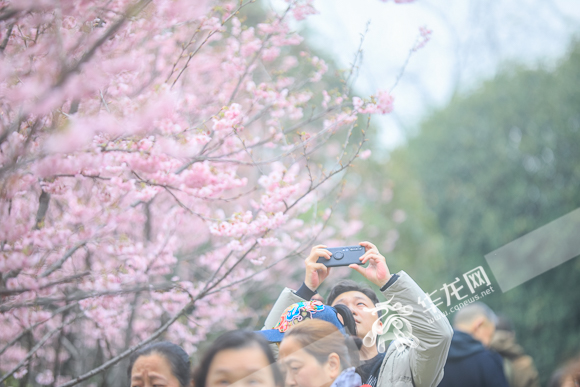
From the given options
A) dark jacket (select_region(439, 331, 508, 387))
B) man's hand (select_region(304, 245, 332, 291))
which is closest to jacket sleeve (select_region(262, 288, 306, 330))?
man's hand (select_region(304, 245, 332, 291))

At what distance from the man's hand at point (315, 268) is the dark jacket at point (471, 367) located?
2.84 ft

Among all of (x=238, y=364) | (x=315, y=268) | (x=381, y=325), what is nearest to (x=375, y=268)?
(x=315, y=268)

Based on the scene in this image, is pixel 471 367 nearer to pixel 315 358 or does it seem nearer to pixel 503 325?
pixel 503 325

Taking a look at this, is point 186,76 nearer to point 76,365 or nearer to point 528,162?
point 76,365

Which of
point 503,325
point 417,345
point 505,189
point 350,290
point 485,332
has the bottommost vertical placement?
point 503,325

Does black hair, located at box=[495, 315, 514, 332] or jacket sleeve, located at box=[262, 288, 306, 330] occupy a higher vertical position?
jacket sleeve, located at box=[262, 288, 306, 330]

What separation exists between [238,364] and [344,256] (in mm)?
615

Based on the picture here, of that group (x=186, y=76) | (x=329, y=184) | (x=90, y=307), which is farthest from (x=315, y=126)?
(x=90, y=307)

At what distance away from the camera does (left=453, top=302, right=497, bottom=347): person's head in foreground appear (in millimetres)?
2451

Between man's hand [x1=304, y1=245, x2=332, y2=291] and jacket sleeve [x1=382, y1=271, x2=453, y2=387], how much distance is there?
11.8 inches

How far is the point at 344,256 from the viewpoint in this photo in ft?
5.92

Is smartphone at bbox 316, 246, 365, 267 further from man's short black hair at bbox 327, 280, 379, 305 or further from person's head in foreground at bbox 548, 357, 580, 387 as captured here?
person's head in foreground at bbox 548, 357, 580, 387

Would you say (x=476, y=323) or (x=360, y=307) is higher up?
(x=360, y=307)

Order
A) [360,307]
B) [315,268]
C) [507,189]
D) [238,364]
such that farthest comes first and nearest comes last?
[507,189] < [360,307] < [315,268] < [238,364]
